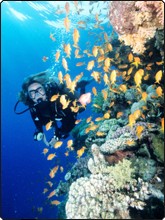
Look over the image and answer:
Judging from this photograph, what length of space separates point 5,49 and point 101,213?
42392 mm

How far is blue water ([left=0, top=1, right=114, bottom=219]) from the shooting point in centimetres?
2358

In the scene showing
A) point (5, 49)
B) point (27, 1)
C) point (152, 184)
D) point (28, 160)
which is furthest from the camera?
point (28, 160)

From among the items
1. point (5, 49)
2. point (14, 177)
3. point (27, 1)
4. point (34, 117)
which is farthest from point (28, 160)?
point (34, 117)

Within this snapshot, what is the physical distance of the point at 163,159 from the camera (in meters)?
4.50

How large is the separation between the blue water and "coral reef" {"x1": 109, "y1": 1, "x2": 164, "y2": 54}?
5.56 metres

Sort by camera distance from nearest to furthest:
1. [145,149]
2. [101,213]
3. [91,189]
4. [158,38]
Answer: [101,213] < [91,189] < [145,149] < [158,38]

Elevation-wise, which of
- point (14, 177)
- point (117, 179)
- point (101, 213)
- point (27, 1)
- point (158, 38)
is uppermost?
point (27, 1)

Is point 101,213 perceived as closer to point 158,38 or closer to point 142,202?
point 142,202

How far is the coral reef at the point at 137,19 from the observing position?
15.7 ft

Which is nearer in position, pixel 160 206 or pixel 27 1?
pixel 160 206

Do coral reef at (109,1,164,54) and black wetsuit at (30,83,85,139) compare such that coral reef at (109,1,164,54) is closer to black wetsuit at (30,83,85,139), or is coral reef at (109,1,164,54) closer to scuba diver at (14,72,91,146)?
scuba diver at (14,72,91,146)

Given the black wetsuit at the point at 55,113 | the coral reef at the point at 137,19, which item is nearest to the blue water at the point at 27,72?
the black wetsuit at the point at 55,113

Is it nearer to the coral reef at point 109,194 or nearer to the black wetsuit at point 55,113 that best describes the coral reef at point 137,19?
the black wetsuit at point 55,113

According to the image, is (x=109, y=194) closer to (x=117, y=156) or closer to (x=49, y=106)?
(x=117, y=156)
